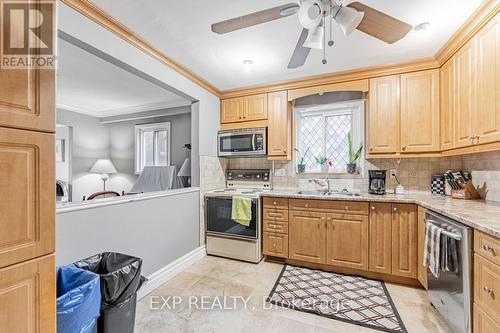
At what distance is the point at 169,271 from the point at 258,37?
2540mm

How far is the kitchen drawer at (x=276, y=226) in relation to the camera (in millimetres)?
2773

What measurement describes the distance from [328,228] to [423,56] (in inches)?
84.2

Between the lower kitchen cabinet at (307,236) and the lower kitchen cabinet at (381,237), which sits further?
the lower kitchen cabinet at (307,236)

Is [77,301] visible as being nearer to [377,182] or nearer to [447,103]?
[377,182]

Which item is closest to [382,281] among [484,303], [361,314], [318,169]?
[361,314]

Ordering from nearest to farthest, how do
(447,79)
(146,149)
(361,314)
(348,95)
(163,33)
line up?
(361,314), (163,33), (447,79), (348,95), (146,149)

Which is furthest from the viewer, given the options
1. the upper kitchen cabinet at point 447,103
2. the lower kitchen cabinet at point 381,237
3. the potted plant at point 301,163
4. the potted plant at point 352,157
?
the potted plant at point 301,163

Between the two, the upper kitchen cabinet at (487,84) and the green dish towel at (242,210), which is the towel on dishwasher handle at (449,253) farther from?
the green dish towel at (242,210)

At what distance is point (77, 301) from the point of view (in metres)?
1.07

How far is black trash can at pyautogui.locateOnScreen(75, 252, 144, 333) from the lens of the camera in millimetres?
1283

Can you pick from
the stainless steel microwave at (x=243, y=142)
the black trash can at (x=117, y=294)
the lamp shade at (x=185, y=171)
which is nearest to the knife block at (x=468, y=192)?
the stainless steel microwave at (x=243, y=142)

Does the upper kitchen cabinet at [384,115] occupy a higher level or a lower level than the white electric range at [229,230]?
higher

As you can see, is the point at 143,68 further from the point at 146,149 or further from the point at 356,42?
the point at 146,149

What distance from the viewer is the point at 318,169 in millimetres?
3234
